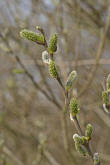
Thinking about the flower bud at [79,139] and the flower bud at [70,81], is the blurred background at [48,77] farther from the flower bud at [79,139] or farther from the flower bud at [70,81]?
the flower bud at [79,139]

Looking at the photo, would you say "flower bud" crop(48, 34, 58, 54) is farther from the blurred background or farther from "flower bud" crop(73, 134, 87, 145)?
the blurred background

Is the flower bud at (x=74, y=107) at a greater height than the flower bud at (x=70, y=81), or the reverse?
the flower bud at (x=70, y=81)

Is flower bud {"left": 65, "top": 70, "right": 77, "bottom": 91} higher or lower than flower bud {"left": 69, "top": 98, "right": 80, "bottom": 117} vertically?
higher

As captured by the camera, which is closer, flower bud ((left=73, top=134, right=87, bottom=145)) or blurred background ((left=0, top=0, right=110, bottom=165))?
flower bud ((left=73, top=134, right=87, bottom=145))

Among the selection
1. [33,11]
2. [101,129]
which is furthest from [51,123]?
[33,11]

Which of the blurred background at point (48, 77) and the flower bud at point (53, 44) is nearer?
the flower bud at point (53, 44)

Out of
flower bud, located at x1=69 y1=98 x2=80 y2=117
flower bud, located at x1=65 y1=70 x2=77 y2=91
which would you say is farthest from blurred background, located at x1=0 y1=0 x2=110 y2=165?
flower bud, located at x1=69 y1=98 x2=80 y2=117

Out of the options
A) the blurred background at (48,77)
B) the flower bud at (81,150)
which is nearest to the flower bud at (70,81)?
the flower bud at (81,150)

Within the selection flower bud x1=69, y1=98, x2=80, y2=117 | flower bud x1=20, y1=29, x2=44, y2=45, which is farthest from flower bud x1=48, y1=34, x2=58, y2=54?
flower bud x1=69, y1=98, x2=80, y2=117

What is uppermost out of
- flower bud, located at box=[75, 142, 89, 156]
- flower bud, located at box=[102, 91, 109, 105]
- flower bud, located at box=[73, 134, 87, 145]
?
flower bud, located at box=[102, 91, 109, 105]
